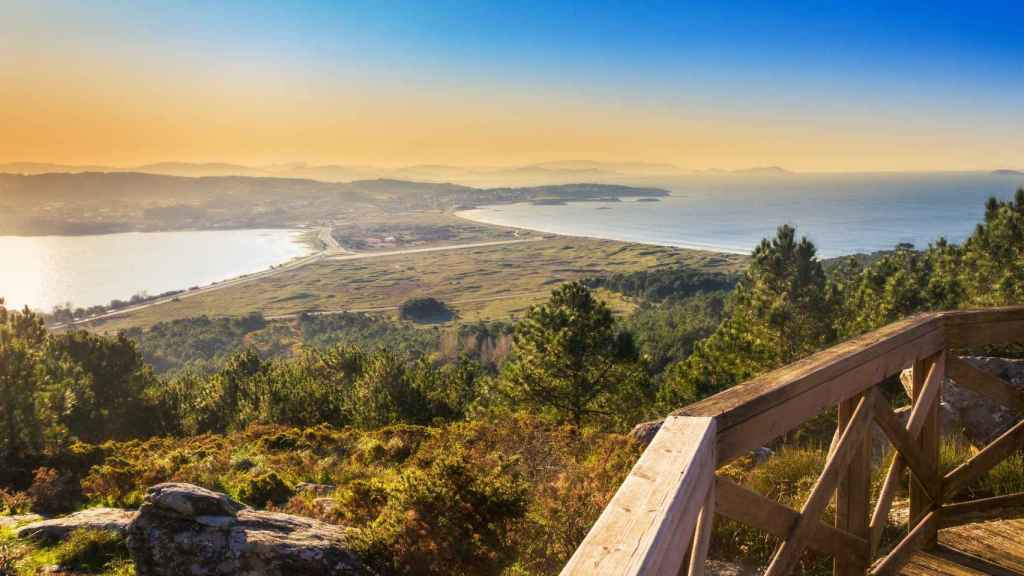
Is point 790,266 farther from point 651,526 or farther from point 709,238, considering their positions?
point 709,238

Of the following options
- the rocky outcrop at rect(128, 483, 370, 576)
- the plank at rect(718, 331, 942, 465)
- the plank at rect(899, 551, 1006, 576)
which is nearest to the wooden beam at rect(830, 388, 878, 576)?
the plank at rect(718, 331, 942, 465)

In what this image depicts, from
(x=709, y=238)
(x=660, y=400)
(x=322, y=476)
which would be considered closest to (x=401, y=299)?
(x=709, y=238)

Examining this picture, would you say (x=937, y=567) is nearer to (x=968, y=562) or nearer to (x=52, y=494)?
(x=968, y=562)

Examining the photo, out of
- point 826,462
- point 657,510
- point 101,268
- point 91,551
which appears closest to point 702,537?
point 657,510

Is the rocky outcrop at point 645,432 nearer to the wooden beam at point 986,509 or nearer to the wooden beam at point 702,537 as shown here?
the wooden beam at point 986,509

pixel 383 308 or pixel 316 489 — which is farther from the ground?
pixel 316 489

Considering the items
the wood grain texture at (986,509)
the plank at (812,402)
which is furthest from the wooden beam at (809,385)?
the wood grain texture at (986,509)

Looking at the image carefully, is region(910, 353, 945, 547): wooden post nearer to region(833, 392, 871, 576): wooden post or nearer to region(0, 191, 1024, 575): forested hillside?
region(833, 392, 871, 576): wooden post
